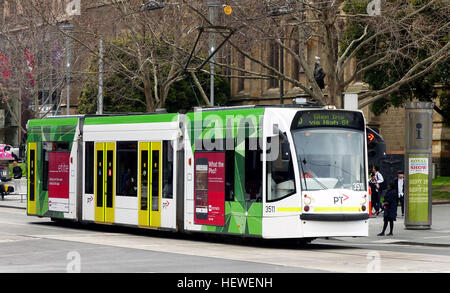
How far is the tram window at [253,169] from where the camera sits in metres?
20.0

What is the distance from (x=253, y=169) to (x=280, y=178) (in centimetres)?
73

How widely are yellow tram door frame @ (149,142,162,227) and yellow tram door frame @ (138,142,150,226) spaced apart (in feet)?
0.60

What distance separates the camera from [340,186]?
19.9 m

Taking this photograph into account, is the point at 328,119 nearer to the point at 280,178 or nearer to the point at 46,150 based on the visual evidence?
the point at 280,178

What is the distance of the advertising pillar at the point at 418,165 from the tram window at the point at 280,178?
7.79m

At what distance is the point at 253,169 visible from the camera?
20.2 metres

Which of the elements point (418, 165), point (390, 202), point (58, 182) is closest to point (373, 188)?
point (418, 165)

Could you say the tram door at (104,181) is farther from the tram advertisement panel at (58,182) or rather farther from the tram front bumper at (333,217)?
the tram front bumper at (333,217)

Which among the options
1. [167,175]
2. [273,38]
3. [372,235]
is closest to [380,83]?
[273,38]

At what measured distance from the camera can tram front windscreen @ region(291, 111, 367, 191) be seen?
19734mm

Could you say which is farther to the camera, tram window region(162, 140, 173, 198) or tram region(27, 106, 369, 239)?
tram window region(162, 140, 173, 198)

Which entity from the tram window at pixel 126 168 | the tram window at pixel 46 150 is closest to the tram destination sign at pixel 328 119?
the tram window at pixel 126 168

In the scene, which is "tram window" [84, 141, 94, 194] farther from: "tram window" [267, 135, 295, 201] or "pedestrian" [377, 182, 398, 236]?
"pedestrian" [377, 182, 398, 236]

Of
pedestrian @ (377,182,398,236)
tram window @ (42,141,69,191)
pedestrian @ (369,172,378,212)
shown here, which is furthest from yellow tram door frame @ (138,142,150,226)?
pedestrian @ (369,172,378,212)
